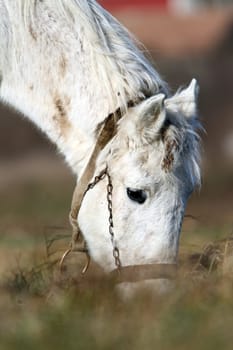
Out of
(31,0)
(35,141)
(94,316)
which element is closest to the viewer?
(94,316)

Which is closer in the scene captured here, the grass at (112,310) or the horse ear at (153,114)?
the grass at (112,310)

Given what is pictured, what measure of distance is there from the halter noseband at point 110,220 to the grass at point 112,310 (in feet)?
0.36

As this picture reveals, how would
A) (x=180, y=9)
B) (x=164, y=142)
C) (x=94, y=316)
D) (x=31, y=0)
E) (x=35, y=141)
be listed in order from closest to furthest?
(x=94, y=316)
(x=164, y=142)
(x=31, y=0)
(x=35, y=141)
(x=180, y=9)

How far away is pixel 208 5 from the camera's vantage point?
30.8 m

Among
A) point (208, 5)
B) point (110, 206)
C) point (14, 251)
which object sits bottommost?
point (208, 5)

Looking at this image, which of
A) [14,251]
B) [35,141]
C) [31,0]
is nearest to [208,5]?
[35,141]

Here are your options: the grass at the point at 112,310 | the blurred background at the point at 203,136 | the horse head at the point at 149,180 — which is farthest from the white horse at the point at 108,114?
the blurred background at the point at 203,136

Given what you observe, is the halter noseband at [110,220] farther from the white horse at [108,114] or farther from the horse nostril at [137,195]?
the horse nostril at [137,195]

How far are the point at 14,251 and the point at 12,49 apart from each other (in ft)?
10.4

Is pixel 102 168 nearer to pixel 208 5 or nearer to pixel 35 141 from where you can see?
pixel 35 141

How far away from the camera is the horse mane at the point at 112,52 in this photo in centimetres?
630

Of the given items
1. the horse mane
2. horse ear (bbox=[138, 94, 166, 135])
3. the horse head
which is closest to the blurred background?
the horse mane

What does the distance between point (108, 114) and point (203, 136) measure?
7.81 m

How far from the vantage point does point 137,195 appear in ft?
20.2
